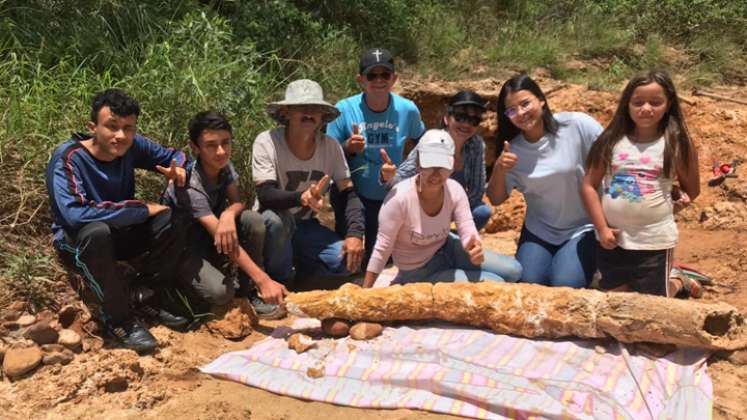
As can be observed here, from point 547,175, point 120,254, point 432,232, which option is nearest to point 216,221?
point 120,254

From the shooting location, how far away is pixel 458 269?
10.9 ft

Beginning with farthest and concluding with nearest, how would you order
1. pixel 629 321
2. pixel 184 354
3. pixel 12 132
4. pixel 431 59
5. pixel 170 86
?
1. pixel 431 59
2. pixel 170 86
3. pixel 12 132
4. pixel 184 354
5. pixel 629 321

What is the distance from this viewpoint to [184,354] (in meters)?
2.83

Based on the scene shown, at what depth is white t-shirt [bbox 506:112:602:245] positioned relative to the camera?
327cm

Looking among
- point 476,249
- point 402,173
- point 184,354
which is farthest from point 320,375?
point 402,173

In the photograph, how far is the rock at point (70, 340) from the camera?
8.91 feet

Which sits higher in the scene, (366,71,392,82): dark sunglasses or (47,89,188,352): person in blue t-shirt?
(366,71,392,82): dark sunglasses

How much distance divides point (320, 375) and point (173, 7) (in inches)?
157

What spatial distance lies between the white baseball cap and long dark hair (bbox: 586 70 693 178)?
0.72m

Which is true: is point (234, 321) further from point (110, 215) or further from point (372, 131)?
point (372, 131)

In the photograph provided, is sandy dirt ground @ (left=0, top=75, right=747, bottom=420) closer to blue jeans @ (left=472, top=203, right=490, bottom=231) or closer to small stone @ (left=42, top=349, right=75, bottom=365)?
small stone @ (left=42, top=349, right=75, bottom=365)

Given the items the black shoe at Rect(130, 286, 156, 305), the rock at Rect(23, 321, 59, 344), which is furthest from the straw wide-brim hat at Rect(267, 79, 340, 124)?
the rock at Rect(23, 321, 59, 344)

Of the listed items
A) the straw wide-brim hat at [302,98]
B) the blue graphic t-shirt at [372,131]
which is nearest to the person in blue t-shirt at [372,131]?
the blue graphic t-shirt at [372,131]

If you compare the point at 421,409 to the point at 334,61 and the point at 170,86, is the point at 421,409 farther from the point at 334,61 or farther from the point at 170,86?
the point at 334,61
